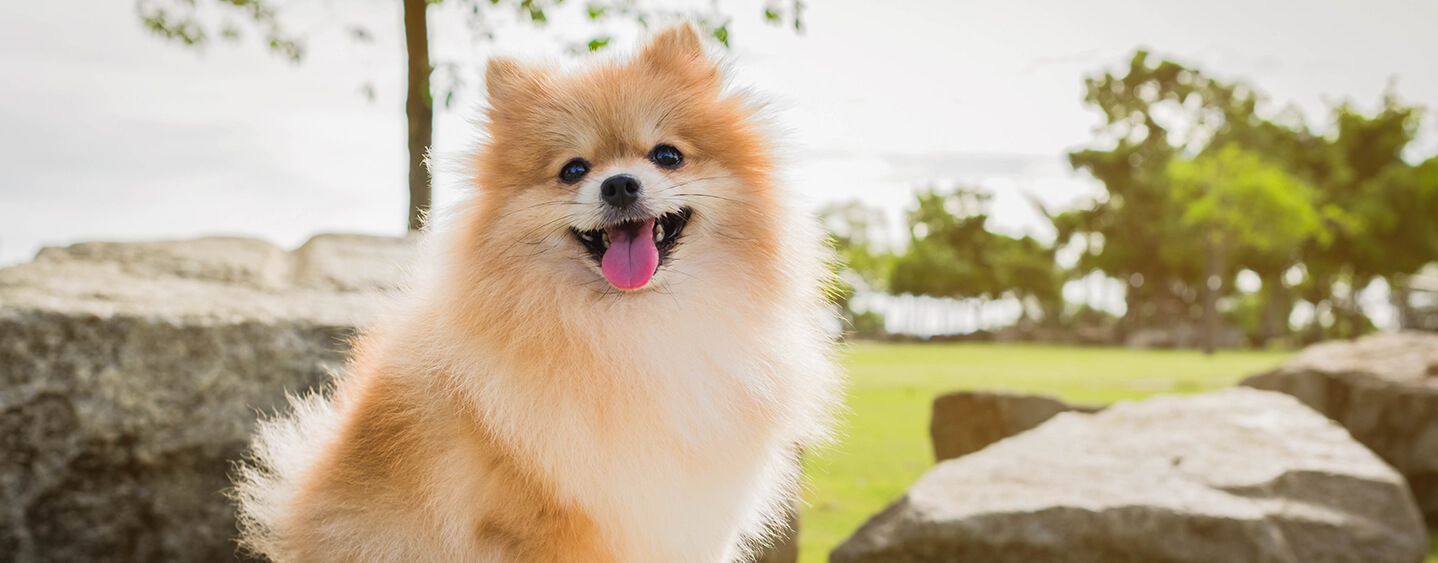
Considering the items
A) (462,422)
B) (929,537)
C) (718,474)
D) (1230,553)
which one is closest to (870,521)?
(929,537)

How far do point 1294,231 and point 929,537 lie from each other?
3045 cm

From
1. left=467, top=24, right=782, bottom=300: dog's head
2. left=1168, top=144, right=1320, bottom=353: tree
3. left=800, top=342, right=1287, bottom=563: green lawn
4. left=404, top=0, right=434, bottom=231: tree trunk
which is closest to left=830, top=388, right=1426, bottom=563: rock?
left=800, top=342, right=1287, bottom=563: green lawn

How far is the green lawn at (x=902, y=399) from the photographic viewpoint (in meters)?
5.60

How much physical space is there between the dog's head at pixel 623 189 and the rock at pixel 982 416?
4.81 metres

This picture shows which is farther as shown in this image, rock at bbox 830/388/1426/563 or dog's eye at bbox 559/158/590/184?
rock at bbox 830/388/1426/563

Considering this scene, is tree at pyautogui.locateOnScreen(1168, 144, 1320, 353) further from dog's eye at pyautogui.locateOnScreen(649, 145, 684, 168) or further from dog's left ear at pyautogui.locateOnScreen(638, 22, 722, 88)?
dog's eye at pyautogui.locateOnScreen(649, 145, 684, 168)

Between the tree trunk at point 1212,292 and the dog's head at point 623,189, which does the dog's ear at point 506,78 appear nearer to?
the dog's head at point 623,189

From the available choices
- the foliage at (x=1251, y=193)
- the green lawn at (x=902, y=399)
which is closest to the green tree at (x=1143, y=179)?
the foliage at (x=1251, y=193)

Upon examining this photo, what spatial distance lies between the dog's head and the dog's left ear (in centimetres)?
A: 3

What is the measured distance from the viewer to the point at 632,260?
2277 mm

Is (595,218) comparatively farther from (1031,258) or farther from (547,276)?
(1031,258)

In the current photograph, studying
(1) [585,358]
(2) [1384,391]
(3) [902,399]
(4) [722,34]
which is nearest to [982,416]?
(2) [1384,391]

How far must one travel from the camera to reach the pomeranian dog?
2.27 meters

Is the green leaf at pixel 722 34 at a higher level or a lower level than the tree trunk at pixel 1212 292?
→ higher
